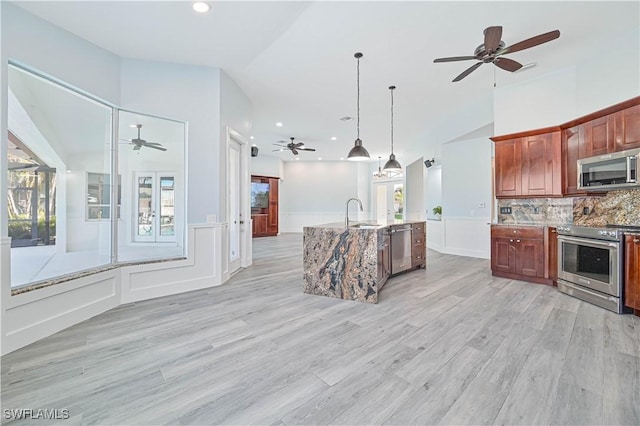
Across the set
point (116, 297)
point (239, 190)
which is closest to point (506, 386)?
point (116, 297)

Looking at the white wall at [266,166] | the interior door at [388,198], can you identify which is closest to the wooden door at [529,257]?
the interior door at [388,198]

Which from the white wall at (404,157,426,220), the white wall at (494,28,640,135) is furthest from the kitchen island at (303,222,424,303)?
the white wall at (404,157,426,220)

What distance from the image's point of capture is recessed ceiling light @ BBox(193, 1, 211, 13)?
2.73 m

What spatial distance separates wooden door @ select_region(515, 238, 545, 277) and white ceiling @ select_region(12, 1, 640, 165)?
262 centimetres

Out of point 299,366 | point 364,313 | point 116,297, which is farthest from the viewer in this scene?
point 116,297

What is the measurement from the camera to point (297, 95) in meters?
5.23

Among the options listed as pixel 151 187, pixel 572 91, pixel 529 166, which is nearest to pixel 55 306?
pixel 151 187

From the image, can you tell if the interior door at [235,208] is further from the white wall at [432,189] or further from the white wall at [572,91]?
the white wall at [432,189]

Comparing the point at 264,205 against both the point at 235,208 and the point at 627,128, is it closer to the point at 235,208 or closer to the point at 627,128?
the point at 235,208

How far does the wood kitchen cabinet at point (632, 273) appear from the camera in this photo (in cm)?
295

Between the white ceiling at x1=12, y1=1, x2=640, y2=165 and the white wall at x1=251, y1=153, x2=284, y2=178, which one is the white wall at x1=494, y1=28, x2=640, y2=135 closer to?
the white ceiling at x1=12, y1=1, x2=640, y2=165

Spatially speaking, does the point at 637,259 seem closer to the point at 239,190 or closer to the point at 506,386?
the point at 506,386

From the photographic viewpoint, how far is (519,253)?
4.45 meters

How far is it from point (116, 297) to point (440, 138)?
713 centimetres
